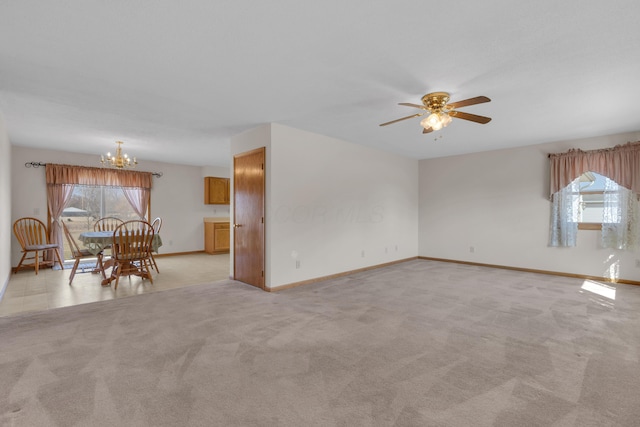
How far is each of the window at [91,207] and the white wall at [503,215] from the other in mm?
7208

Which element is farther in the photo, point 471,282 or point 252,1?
point 471,282

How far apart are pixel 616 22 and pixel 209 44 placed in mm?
2806

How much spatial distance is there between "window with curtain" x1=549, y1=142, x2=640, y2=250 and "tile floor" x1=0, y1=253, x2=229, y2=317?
603 centimetres

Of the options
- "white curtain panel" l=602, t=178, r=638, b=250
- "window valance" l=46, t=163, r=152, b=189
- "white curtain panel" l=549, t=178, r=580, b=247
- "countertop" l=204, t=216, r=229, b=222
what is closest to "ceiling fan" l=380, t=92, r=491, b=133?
"white curtain panel" l=549, t=178, r=580, b=247

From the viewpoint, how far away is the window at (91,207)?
6571 mm

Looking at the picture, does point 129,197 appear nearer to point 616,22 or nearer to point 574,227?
point 616,22

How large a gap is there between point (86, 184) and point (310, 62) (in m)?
6.37

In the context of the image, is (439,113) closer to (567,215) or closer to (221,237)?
(567,215)

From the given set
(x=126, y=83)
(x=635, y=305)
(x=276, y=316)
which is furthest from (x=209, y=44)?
(x=635, y=305)

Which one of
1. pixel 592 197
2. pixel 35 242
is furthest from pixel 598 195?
pixel 35 242

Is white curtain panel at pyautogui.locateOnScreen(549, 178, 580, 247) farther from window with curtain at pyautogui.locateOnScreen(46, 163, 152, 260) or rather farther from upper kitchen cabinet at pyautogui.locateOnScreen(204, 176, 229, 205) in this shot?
window with curtain at pyautogui.locateOnScreen(46, 163, 152, 260)

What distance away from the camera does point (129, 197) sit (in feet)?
23.3

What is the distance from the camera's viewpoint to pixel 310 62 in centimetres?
254

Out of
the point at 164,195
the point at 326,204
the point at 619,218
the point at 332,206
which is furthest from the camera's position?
the point at 164,195
